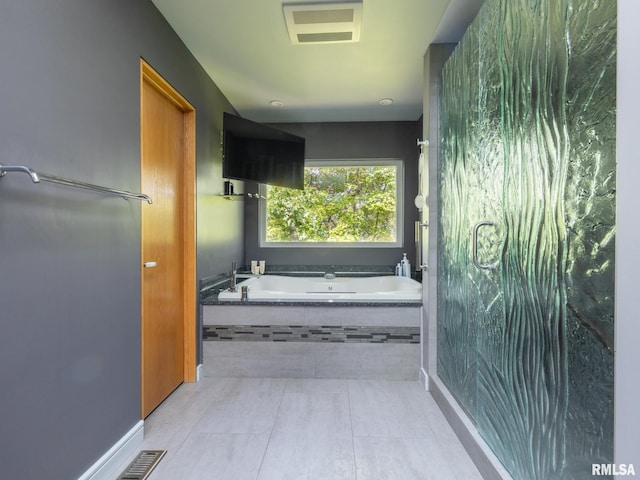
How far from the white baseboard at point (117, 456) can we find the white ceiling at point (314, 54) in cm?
234

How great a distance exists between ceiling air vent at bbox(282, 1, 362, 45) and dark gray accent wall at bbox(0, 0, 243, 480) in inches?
32.0

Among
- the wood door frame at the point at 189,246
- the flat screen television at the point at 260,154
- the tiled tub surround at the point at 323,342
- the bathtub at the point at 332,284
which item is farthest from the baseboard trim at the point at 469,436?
the flat screen television at the point at 260,154

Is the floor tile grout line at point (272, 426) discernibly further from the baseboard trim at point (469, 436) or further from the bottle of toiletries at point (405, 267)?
the bottle of toiletries at point (405, 267)

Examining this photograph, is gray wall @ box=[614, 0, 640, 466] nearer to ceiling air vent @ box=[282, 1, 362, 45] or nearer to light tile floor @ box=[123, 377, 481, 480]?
light tile floor @ box=[123, 377, 481, 480]

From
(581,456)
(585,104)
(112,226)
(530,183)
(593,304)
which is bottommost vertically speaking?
(581,456)

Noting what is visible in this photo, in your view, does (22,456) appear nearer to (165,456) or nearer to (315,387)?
(165,456)

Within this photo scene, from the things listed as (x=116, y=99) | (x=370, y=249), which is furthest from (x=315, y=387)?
(x=116, y=99)

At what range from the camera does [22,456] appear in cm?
106

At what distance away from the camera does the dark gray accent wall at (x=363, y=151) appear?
3.75m

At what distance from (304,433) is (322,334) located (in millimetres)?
774

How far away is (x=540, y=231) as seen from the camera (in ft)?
3.52

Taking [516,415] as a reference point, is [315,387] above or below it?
below

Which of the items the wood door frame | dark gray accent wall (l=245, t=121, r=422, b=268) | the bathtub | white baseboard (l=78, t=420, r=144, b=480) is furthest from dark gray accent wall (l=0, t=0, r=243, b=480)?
dark gray accent wall (l=245, t=121, r=422, b=268)

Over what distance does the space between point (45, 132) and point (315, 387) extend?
82.0 inches
